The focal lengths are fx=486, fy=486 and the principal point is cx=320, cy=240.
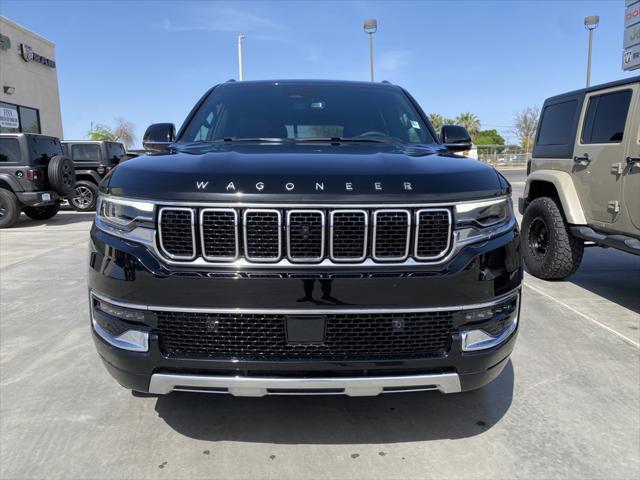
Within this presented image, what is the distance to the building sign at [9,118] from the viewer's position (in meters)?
19.6

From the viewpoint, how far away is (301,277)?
1.93 meters

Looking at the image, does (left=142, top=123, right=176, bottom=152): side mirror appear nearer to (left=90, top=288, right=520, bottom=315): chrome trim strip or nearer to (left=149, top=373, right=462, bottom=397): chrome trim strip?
(left=90, top=288, right=520, bottom=315): chrome trim strip

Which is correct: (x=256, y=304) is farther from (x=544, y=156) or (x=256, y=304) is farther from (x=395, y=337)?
(x=544, y=156)

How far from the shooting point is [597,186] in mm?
4742

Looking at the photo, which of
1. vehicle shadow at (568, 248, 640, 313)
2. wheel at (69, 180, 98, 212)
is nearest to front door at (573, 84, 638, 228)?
vehicle shadow at (568, 248, 640, 313)

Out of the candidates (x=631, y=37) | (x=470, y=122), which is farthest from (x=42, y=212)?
(x=470, y=122)

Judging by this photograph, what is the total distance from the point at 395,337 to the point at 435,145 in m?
1.41

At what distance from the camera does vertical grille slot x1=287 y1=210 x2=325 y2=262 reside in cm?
194

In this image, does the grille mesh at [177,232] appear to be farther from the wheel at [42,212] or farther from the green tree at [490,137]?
the green tree at [490,137]

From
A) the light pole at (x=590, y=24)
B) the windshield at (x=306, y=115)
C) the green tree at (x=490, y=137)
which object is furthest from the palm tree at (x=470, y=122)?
the windshield at (x=306, y=115)

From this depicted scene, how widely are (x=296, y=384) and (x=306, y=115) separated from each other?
6.29 feet

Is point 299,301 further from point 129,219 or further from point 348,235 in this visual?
point 129,219

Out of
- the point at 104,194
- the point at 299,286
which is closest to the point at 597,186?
the point at 299,286

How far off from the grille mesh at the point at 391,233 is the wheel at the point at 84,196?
527 inches
